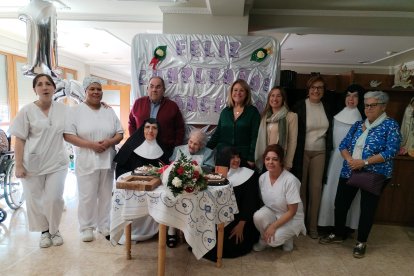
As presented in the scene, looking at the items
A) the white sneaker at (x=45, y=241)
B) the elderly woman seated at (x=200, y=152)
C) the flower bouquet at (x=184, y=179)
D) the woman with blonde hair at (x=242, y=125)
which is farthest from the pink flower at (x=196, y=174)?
the white sneaker at (x=45, y=241)

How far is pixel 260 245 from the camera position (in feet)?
7.73

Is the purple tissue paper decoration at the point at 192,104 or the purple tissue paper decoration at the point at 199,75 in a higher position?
the purple tissue paper decoration at the point at 199,75

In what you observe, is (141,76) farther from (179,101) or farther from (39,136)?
(39,136)

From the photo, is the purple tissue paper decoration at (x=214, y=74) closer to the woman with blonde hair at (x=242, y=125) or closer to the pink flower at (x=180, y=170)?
the woman with blonde hair at (x=242, y=125)

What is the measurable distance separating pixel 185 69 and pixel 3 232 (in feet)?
7.74

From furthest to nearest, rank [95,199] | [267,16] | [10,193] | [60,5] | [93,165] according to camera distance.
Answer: [267,16] < [60,5] < [10,193] < [95,199] < [93,165]

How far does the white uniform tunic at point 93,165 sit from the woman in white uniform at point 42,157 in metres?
0.12

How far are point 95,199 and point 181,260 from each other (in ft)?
3.12

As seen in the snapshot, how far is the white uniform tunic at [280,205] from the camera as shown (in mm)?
2215

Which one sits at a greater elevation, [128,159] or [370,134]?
[370,134]

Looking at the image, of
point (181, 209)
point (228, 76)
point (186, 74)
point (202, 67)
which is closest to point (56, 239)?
point (181, 209)

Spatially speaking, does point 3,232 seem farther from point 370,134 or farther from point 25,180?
point 370,134

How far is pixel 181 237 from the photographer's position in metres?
2.50

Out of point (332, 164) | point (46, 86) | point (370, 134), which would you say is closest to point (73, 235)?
point (46, 86)
